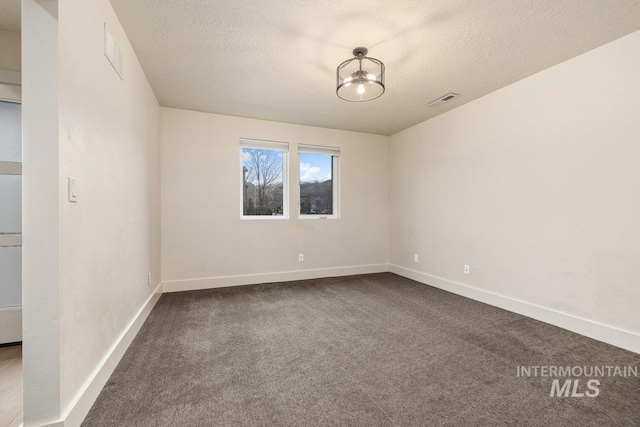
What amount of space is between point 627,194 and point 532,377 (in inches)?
65.9

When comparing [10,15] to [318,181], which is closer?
[10,15]

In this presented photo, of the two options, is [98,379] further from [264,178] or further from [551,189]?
[551,189]

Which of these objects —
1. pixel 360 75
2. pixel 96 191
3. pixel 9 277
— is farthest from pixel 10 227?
pixel 360 75

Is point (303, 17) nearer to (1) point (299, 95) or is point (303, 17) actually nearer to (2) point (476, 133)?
(1) point (299, 95)

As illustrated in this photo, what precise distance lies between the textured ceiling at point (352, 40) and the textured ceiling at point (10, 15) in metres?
0.63

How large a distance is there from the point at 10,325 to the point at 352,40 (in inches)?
143

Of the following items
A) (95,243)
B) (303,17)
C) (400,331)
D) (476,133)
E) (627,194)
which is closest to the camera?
(95,243)

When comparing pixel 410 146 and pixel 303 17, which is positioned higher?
pixel 303 17

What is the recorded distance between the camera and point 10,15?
1926 mm

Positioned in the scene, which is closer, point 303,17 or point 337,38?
point 303,17

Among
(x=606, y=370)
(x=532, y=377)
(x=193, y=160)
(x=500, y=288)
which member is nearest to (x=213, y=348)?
(x=532, y=377)

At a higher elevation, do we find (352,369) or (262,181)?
(262,181)

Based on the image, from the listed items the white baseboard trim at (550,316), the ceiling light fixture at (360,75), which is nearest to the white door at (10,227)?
the ceiling light fixture at (360,75)

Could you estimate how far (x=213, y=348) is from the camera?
7.22 feet
